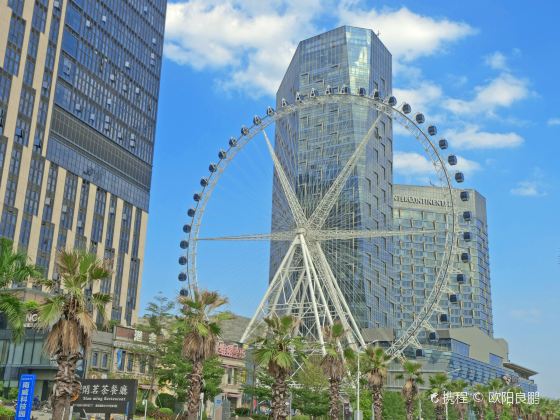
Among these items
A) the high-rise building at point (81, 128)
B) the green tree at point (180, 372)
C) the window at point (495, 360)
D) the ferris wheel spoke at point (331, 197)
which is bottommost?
the green tree at point (180, 372)

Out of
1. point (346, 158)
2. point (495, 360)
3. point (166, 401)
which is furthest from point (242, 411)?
point (495, 360)

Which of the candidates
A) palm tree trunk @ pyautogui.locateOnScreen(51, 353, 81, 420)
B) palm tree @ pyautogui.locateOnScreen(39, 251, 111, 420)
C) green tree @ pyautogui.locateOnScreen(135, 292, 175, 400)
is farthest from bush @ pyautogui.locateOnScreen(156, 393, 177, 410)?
palm tree trunk @ pyautogui.locateOnScreen(51, 353, 81, 420)

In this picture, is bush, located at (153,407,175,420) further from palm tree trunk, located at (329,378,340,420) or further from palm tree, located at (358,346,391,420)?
palm tree, located at (358,346,391,420)

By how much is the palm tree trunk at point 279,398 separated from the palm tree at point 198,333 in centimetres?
466

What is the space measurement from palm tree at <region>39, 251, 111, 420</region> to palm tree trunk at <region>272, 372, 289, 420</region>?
15.5m

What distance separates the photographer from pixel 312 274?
257 ft

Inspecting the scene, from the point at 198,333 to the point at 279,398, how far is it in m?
6.57

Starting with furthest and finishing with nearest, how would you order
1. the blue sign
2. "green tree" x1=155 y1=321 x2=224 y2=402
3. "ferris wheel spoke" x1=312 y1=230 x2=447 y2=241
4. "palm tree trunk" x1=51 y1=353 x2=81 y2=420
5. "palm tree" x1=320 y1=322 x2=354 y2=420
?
"ferris wheel spoke" x1=312 y1=230 x2=447 y2=241, "green tree" x1=155 y1=321 x2=224 y2=402, "palm tree" x1=320 y1=322 x2=354 y2=420, the blue sign, "palm tree trunk" x1=51 y1=353 x2=81 y2=420

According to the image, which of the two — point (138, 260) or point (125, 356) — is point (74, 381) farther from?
point (138, 260)

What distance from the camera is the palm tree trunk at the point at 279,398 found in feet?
142

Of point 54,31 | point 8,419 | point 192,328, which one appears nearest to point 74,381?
point 192,328

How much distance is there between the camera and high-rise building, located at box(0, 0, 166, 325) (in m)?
105

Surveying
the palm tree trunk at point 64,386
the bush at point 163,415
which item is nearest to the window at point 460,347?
the bush at point 163,415

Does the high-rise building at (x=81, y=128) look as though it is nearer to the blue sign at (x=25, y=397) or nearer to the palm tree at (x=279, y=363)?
the palm tree at (x=279, y=363)
